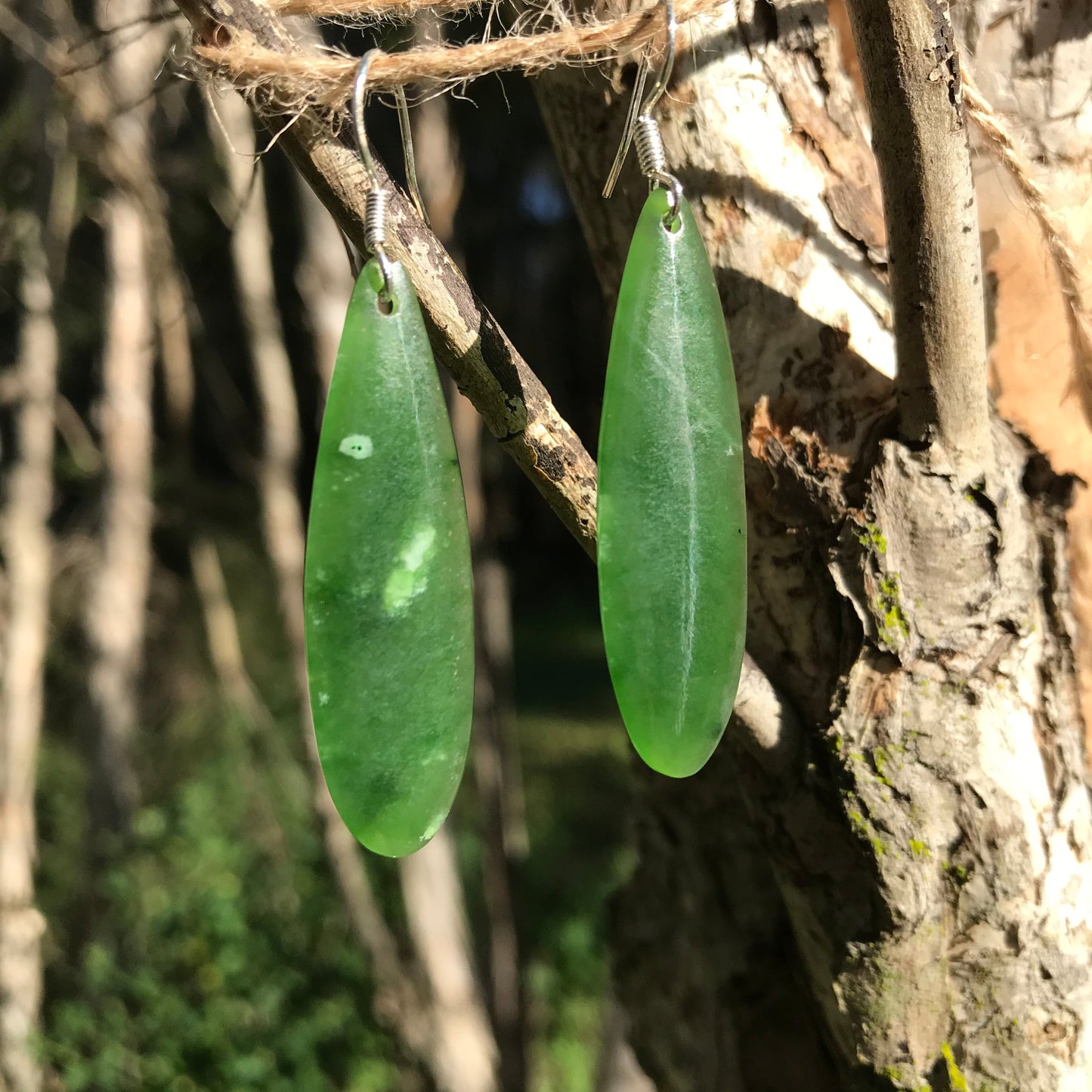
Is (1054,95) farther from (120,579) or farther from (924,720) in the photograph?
(120,579)

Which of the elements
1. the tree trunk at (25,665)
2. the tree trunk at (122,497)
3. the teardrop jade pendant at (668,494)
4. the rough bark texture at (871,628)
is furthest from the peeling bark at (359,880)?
the teardrop jade pendant at (668,494)

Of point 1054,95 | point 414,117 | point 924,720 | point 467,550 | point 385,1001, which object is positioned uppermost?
point 414,117

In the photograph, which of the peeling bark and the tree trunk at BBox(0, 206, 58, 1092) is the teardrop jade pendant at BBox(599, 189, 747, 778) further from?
the tree trunk at BBox(0, 206, 58, 1092)

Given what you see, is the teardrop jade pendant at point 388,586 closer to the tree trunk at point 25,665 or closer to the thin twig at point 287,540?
the thin twig at point 287,540

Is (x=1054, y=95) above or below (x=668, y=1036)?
above

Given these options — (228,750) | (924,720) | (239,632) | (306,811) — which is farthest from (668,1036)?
(239,632)

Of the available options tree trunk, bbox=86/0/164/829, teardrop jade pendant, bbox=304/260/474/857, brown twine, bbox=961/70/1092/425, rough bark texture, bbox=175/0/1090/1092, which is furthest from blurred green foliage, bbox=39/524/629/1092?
brown twine, bbox=961/70/1092/425
